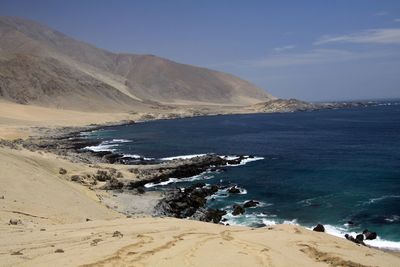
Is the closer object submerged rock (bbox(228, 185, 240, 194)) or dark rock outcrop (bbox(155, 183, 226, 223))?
dark rock outcrop (bbox(155, 183, 226, 223))

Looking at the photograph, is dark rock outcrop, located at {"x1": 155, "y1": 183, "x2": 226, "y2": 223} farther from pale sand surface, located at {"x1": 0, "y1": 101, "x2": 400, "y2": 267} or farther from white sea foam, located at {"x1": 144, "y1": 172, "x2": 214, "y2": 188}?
pale sand surface, located at {"x1": 0, "y1": 101, "x2": 400, "y2": 267}

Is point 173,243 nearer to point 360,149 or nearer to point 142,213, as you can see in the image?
point 142,213

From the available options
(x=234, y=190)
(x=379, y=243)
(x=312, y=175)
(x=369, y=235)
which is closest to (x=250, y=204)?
(x=234, y=190)

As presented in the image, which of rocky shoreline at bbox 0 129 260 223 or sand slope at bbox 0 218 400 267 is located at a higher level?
sand slope at bbox 0 218 400 267

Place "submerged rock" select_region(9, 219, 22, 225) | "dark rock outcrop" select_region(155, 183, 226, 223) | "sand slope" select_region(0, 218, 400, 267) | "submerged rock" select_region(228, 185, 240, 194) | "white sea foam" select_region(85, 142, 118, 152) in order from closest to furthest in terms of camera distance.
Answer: "sand slope" select_region(0, 218, 400, 267) < "submerged rock" select_region(9, 219, 22, 225) < "dark rock outcrop" select_region(155, 183, 226, 223) < "submerged rock" select_region(228, 185, 240, 194) < "white sea foam" select_region(85, 142, 118, 152)

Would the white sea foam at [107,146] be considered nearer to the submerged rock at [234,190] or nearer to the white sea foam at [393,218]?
the submerged rock at [234,190]

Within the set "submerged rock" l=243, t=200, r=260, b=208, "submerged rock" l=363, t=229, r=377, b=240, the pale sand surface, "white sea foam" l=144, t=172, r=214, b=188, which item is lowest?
"white sea foam" l=144, t=172, r=214, b=188

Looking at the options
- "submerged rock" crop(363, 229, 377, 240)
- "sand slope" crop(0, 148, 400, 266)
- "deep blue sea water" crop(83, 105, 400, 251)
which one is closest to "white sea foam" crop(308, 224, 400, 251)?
"deep blue sea water" crop(83, 105, 400, 251)

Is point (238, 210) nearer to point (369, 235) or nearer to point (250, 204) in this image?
point (250, 204)

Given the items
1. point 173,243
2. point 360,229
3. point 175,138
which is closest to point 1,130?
point 175,138
